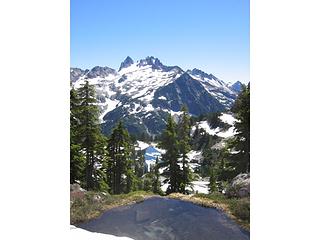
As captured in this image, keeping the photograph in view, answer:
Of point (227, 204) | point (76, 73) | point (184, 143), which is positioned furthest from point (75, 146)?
point (227, 204)

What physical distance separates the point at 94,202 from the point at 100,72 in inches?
98.9

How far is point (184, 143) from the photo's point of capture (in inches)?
283

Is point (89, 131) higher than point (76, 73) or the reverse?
the reverse

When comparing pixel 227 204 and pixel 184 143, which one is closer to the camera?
pixel 227 204

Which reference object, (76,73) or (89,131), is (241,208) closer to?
(89,131)

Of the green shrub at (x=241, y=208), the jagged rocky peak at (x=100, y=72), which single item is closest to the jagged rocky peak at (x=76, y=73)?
the jagged rocky peak at (x=100, y=72)

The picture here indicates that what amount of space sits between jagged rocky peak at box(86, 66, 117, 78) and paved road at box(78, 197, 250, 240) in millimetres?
2532

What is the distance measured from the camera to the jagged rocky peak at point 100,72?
736cm

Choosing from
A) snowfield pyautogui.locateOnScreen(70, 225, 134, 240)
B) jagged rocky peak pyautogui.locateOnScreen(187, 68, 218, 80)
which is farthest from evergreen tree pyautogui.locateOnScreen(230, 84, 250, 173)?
snowfield pyautogui.locateOnScreen(70, 225, 134, 240)

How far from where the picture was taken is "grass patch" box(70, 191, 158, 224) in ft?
22.3
